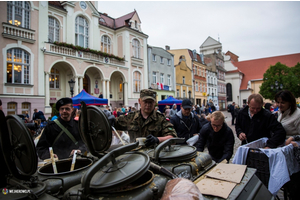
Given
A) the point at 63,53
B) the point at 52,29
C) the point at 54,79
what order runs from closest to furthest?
the point at 63,53, the point at 52,29, the point at 54,79

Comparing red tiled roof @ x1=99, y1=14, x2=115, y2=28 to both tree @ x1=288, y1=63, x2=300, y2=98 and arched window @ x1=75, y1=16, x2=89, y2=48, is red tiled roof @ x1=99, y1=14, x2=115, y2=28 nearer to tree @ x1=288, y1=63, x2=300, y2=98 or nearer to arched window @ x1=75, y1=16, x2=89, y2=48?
arched window @ x1=75, y1=16, x2=89, y2=48

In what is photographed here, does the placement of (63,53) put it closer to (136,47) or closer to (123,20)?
(136,47)

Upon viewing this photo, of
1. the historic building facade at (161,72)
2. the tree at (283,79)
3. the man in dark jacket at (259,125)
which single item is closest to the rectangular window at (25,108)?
the historic building facade at (161,72)

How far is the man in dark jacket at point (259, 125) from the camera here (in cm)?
304

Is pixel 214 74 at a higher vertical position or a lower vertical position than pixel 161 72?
higher

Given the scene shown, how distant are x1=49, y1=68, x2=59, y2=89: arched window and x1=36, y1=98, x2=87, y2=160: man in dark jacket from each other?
54.5 ft

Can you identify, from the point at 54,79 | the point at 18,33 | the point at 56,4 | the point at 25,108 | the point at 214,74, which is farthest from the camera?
the point at 214,74

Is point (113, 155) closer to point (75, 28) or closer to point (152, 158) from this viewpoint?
point (152, 158)

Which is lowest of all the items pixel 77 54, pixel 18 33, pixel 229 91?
pixel 229 91

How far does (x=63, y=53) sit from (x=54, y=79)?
2915 mm

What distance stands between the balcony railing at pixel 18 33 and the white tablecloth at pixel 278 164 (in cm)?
1640

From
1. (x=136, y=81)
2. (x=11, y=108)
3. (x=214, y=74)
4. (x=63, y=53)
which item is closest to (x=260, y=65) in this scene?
(x=214, y=74)

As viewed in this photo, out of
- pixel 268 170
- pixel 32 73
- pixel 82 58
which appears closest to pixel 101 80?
pixel 82 58

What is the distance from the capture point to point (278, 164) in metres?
2.65
